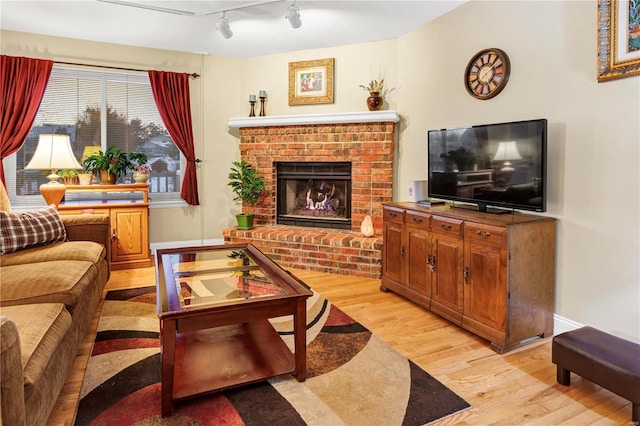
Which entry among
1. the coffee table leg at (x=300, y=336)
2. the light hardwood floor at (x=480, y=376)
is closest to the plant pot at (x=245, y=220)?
the light hardwood floor at (x=480, y=376)

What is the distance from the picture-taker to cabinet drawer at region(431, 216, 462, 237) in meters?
2.81

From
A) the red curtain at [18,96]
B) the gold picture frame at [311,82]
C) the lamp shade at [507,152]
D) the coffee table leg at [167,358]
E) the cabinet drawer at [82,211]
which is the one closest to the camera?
the coffee table leg at [167,358]

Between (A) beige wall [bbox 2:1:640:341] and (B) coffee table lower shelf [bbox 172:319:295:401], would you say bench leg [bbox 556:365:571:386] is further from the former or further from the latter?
(B) coffee table lower shelf [bbox 172:319:295:401]

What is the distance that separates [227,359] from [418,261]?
1723 mm

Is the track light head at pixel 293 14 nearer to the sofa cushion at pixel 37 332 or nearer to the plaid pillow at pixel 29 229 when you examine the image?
the plaid pillow at pixel 29 229

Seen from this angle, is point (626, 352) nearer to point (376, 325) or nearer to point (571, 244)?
point (571, 244)

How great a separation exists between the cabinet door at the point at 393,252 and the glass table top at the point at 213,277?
4.13ft

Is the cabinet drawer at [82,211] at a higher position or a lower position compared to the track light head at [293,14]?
lower

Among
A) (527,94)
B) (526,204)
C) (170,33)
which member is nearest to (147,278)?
(170,33)

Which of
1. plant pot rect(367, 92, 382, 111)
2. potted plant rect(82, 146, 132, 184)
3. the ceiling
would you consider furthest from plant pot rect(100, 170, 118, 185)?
plant pot rect(367, 92, 382, 111)

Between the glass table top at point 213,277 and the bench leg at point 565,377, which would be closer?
the glass table top at point 213,277

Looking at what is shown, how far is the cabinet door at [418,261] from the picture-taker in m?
3.13

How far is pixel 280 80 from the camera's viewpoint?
5.00 metres

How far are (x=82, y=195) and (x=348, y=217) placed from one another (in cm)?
309
